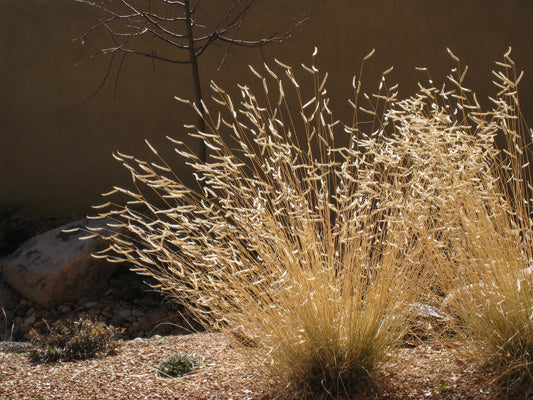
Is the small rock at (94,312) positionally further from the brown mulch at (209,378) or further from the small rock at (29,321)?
the brown mulch at (209,378)

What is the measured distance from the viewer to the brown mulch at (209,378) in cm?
246

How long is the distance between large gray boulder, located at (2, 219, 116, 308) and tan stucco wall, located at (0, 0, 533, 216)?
A: 151cm

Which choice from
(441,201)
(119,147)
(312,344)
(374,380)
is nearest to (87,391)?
(312,344)

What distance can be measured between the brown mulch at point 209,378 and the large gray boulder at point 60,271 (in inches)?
68.0

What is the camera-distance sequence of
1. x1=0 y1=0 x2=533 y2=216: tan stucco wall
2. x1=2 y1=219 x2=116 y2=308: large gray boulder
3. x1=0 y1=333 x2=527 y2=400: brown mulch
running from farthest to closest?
1. x1=0 y1=0 x2=533 y2=216: tan stucco wall
2. x1=2 y1=219 x2=116 y2=308: large gray boulder
3. x1=0 y1=333 x2=527 y2=400: brown mulch

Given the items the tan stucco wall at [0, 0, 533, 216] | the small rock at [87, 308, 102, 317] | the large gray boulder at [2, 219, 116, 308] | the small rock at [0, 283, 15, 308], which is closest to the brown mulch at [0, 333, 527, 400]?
the small rock at [87, 308, 102, 317]

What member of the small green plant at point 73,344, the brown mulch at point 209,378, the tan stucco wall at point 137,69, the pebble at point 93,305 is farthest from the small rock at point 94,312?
the tan stucco wall at point 137,69

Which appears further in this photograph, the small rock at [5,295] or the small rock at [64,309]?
the small rock at [5,295]

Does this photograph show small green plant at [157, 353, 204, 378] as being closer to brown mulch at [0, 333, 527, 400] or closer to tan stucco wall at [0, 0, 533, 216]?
brown mulch at [0, 333, 527, 400]

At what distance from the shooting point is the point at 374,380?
7.97 feet

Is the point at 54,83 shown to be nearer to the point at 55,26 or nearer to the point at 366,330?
the point at 55,26

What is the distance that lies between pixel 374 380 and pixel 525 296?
64 centimetres

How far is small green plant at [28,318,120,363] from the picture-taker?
3.50 m

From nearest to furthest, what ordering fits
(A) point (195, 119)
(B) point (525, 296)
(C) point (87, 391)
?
(B) point (525, 296), (C) point (87, 391), (A) point (195, 119)
